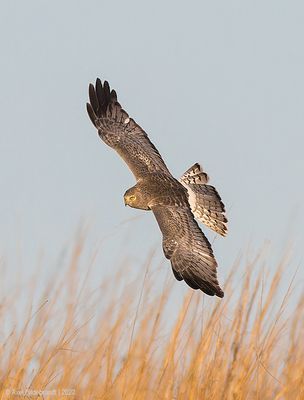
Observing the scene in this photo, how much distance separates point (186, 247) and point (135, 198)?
1270 millimetres

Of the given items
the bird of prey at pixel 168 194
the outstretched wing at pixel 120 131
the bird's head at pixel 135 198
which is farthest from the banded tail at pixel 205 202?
the bird's head at pixel 135 198

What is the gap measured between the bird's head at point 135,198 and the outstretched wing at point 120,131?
0.51 meters

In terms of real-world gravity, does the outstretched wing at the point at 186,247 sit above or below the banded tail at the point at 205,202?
below

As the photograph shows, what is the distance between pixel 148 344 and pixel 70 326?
0.50 metres

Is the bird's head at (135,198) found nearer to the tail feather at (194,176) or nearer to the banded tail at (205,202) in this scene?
the banded tail at (205,202)

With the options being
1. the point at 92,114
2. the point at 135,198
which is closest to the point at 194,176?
the point at 135,198

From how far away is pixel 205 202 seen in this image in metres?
8.85

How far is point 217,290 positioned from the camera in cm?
640

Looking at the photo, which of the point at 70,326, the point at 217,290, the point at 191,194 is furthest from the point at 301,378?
the point at 191,194

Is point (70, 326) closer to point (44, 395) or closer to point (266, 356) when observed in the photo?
point (44, 395)

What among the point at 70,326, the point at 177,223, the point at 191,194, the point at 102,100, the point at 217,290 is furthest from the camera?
the point at 102,100

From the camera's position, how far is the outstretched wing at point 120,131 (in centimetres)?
891

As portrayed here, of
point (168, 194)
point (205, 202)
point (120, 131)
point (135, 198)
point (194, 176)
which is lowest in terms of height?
point (135, 198)

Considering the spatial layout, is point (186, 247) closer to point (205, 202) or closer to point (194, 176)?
point (205, 202)
